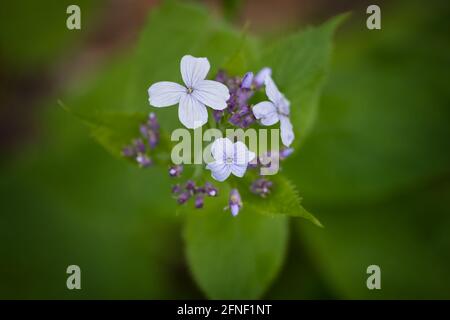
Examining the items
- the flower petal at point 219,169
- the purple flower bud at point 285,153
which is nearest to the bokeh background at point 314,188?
the purple flower bud at point 285,153

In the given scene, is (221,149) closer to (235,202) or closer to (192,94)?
(192,94)

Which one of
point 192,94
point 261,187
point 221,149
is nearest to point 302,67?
point 261,187

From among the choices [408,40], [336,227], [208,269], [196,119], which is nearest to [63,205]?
[208,269]

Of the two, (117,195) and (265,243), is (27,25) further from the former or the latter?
(265,243)

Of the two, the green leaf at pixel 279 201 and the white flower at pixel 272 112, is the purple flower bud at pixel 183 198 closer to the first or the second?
the green leaf at pixel 279 201

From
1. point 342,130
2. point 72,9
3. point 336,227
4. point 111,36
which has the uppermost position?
point 111,36

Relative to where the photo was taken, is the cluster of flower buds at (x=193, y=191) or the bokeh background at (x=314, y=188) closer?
the cluster of flower buds at (x=193, y=191)
